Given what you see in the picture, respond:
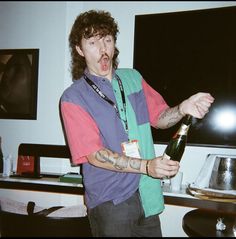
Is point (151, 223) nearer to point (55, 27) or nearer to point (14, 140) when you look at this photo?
point (14, 140)

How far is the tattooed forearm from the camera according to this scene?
1.21 metres

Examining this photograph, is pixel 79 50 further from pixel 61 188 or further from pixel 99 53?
pixel 61 188

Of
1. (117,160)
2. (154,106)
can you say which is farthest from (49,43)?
(117,160)

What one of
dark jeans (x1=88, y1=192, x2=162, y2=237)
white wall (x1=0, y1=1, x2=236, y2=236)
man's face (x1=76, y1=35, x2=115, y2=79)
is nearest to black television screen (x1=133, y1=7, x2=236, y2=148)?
white wall (x1=0, y1=1, x2=236, y2=236)

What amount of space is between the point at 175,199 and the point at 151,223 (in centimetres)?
60

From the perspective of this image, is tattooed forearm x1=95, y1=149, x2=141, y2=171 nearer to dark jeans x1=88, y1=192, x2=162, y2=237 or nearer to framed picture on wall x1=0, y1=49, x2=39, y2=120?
dark jeans x1=88, y1=192, x2=162, y2=237

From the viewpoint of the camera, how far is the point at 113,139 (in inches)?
52.0

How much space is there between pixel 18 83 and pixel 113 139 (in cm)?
157

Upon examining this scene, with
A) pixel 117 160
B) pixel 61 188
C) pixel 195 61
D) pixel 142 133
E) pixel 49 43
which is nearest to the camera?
pixel 117 160

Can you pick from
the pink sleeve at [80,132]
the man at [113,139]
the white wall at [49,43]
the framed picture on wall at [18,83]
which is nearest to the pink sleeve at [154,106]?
the man at [113,139]

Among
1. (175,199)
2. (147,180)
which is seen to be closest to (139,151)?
(147,180)

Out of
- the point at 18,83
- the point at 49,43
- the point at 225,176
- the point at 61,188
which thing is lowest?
the point at 61,188

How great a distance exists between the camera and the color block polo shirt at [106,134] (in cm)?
127

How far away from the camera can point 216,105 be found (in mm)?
2000
